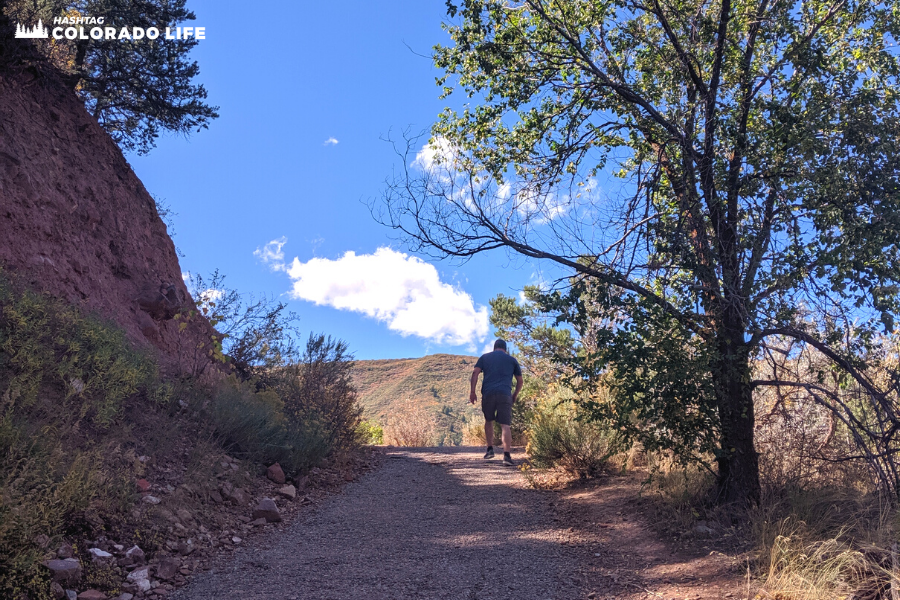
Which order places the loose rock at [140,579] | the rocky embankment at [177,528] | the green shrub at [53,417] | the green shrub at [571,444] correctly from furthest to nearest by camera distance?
1. the green shrub at [571,444]
2. the loose rock at [140,579]
3. the rocky embankment at [177,528]
4. the green shrub at [53,417]

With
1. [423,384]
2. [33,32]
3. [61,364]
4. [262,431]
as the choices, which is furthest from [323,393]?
[423,384]

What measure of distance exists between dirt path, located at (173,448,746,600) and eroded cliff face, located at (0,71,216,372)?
12.1ft

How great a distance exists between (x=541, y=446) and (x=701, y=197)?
13.8 feet

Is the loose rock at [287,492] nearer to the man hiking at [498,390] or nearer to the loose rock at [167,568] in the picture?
A: the loose rock at [167,568]

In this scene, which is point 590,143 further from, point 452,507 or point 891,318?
Answer: point 452,507

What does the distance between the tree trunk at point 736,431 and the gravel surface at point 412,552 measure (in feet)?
5.22

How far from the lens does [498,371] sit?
1011 cm

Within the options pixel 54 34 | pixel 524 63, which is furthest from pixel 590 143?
pixel 54 34

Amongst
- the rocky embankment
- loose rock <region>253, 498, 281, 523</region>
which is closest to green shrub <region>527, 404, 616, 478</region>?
the rocky embankment

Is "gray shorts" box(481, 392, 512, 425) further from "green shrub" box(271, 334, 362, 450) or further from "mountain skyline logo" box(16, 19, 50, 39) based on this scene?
"mountain skyline logo" box(16, 19, 50, 39)

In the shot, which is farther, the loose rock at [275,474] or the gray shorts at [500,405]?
the gray shorts at [500,405]

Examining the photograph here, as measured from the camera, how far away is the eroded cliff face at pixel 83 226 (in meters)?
7.55

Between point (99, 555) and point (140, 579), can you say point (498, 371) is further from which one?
point (99, 555)

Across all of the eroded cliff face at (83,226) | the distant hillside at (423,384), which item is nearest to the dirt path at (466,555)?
the eroded cliff face at (83,226)
